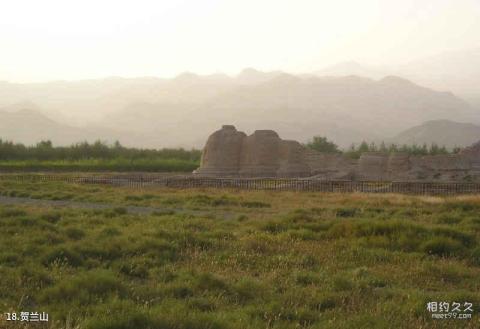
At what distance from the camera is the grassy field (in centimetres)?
556

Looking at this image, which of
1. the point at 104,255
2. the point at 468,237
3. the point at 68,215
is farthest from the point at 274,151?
the point at 104,255

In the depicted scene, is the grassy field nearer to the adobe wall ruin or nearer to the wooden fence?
the wooden fence

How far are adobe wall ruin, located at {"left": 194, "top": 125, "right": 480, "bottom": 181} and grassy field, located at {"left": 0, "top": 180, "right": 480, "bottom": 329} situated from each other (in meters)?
22.3

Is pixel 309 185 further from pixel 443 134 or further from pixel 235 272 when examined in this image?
pixel 443 134

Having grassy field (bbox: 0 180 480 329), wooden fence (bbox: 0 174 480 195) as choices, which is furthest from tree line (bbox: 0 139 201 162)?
grassy field (bbox: 0 180 480 329)

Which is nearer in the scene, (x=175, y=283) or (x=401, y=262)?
(x=175, y=283)

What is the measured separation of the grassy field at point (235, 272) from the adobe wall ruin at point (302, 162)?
2225 cm

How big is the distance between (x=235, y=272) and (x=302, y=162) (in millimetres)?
29061

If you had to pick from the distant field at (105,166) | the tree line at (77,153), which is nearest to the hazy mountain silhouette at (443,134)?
the tree line at (77,153)

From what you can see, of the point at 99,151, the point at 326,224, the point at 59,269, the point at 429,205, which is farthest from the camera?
the point at 99,151

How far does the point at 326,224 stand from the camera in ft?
40.1

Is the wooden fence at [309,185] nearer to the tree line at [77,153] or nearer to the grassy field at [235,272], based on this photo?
the grassy field at [235,272]

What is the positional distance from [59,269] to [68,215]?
22.9 ft

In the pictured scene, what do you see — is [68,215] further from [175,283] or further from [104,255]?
[175,283]
